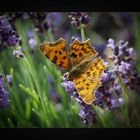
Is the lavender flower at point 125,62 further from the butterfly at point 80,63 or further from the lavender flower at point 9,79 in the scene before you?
the lavender flower at point 9,79

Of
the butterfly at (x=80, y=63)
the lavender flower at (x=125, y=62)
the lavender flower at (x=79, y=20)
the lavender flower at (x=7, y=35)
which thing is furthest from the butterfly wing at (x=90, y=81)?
the lavender flower at (x=7, y=35)

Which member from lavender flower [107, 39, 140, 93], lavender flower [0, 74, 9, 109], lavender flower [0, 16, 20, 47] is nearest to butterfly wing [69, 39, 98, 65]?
lavender flower [107, 39, 140, 93]

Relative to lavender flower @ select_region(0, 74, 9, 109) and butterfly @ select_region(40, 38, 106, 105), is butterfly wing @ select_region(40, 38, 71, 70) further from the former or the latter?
lavender flower @ select_region(0, 74, 9, 109)

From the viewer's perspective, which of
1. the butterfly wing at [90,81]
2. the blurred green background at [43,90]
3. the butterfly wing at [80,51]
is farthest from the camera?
the blurred green background at [43,90]

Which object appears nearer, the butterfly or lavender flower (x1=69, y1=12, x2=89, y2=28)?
the butterfly

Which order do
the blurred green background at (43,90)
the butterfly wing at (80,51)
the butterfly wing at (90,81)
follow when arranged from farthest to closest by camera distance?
the blurred green background at (43,90)
the butterfly wing at (80,51)
the butterfly wing at (90,81)

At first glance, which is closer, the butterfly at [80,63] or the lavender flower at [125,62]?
the butterfly at [80,63]
